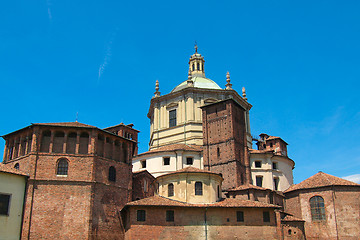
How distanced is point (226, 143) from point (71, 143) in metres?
17.7

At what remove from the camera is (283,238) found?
125 ft

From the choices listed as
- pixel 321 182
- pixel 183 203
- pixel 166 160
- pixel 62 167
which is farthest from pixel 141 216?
pixel 321 182

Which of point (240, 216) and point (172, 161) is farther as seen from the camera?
point (172, 161)

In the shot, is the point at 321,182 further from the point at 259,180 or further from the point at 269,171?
the point at 259,180

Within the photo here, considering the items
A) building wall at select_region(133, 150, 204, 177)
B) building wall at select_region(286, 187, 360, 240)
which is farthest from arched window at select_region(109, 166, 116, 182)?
building wall at select_region(286, 187, 360, 240)

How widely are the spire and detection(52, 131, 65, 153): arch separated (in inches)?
1171

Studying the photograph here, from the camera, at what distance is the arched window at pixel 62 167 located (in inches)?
1432

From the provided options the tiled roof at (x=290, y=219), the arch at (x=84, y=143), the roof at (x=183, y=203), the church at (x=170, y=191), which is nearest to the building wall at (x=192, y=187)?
the church at (x=170, y=191)

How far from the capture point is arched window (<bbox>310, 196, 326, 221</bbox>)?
43.6 metres

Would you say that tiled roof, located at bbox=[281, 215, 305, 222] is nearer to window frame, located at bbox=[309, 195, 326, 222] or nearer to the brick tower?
window frame, located at bbox=[309, 195, 326, 222]

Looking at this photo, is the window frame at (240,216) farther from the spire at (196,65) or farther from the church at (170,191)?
the spire at (196,65)

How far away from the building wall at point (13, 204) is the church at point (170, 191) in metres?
0.32

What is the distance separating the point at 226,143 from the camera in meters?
46.3

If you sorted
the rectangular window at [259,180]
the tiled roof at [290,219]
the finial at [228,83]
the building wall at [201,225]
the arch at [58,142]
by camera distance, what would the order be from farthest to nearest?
the finial at [228,83] → the rectangular window at [259,180] → the tiled roof at [290,219] → the arch at [58,142] → the building wall at [201,225]
